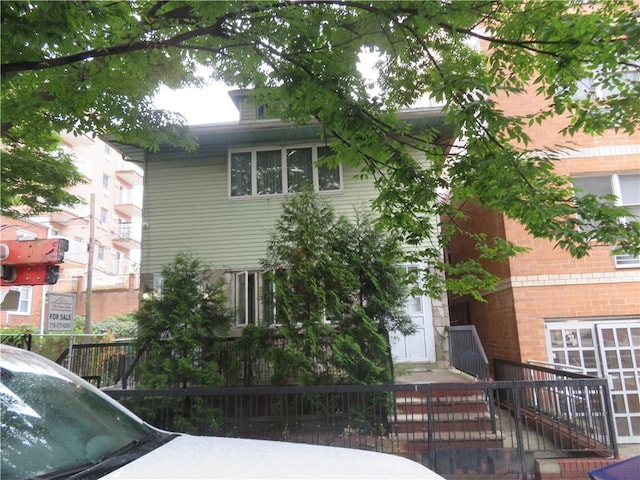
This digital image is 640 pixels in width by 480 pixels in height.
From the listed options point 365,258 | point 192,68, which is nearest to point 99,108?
point 192,68

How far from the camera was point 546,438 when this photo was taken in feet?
21.5

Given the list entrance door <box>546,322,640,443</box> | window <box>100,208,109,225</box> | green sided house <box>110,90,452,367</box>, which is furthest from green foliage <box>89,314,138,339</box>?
entrance door <box>546,322,640,443</box>

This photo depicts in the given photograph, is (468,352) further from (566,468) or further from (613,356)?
(566,468)

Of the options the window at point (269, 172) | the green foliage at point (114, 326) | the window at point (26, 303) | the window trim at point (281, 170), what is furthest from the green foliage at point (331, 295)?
the window at point (26, 303)

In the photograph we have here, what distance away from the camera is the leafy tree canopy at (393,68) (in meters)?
4.25

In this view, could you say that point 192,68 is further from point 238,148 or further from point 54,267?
point 238,148

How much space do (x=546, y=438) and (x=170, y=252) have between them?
960 cm

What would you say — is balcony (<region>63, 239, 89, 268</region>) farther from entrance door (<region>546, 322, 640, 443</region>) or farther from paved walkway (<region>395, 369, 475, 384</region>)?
entrance door (<region>546, 322, 640, 443</region>)

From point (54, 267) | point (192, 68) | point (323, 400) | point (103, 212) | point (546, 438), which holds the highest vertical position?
point (103, 212)

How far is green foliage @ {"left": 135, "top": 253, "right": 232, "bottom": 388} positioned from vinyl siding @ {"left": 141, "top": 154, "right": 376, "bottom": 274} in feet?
11.4

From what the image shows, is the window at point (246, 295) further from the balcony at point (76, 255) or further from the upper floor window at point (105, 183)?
the upper floor window at point (105, 183)

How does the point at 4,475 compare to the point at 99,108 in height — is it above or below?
below

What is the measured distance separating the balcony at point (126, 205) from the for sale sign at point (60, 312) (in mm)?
34252

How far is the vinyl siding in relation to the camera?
38.3ft
